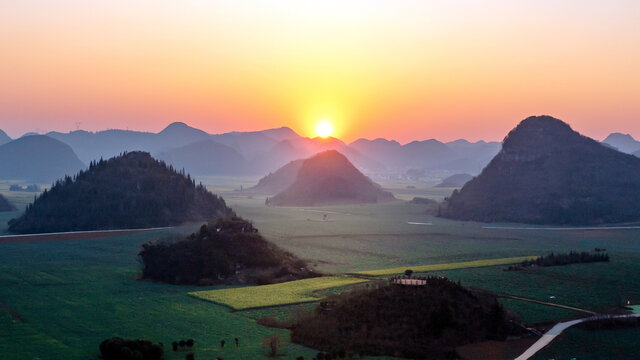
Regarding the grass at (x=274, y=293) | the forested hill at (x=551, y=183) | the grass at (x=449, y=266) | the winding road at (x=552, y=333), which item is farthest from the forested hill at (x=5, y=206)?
the winding road at (x=552, y=333)

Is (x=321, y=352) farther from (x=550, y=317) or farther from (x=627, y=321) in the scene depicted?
(x=627, y=321)

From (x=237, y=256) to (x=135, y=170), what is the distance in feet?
213

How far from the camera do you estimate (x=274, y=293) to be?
59.2 metres

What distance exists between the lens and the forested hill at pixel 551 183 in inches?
5271

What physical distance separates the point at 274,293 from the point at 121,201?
222 feet

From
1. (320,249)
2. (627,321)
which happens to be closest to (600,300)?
(627,321)

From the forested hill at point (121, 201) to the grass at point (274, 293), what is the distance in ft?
193

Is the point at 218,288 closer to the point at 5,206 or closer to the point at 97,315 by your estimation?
the point at 97,315

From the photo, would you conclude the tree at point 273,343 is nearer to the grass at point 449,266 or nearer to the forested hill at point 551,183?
the grass at point 449,266

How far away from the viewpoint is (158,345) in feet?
125

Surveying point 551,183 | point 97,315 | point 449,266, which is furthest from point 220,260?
point 551,183

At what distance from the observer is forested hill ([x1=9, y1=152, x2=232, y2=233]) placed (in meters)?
113

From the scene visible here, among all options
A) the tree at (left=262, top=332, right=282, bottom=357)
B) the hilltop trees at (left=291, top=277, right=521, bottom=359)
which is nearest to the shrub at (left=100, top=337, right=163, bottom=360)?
the tree at (left=262, top=332, right=282, bottom=357)

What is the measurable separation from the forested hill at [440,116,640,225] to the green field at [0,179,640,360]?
19111 mm
